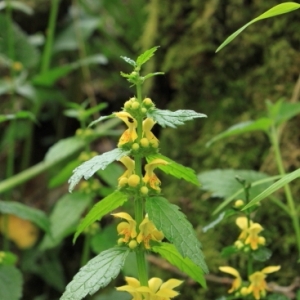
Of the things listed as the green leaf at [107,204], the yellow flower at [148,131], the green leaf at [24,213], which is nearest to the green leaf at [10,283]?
the green leaf at [24,213]

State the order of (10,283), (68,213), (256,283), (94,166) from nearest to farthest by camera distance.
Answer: (94,166)
(256,283)
(10,283)
(68,213)

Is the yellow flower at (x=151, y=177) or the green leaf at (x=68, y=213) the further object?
the green leaf at (x=68, y=213)

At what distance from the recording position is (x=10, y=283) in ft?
2.48

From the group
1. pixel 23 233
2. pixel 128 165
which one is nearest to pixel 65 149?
pixel 128 165

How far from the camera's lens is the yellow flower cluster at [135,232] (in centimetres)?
53

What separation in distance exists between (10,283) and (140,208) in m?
0.32

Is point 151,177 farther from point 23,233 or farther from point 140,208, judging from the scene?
point 23,233

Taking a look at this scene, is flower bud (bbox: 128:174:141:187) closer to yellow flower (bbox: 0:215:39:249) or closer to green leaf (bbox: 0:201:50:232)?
green leaf (bbox: 0:201:50:232)

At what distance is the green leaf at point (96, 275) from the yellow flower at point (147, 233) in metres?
0.02

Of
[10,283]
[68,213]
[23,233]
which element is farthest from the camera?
[23,233]

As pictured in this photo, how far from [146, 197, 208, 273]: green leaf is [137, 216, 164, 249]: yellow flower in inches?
1.0

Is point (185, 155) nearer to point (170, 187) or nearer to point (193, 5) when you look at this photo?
point (170, 187)

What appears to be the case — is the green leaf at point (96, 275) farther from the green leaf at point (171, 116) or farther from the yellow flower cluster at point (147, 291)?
the green leaf at point (171, 116)

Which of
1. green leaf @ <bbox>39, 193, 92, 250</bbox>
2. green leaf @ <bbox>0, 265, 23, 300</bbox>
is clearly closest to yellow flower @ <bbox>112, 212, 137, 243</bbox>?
green leaf @ <bbox>0, 265, 23, 300</bbox>
